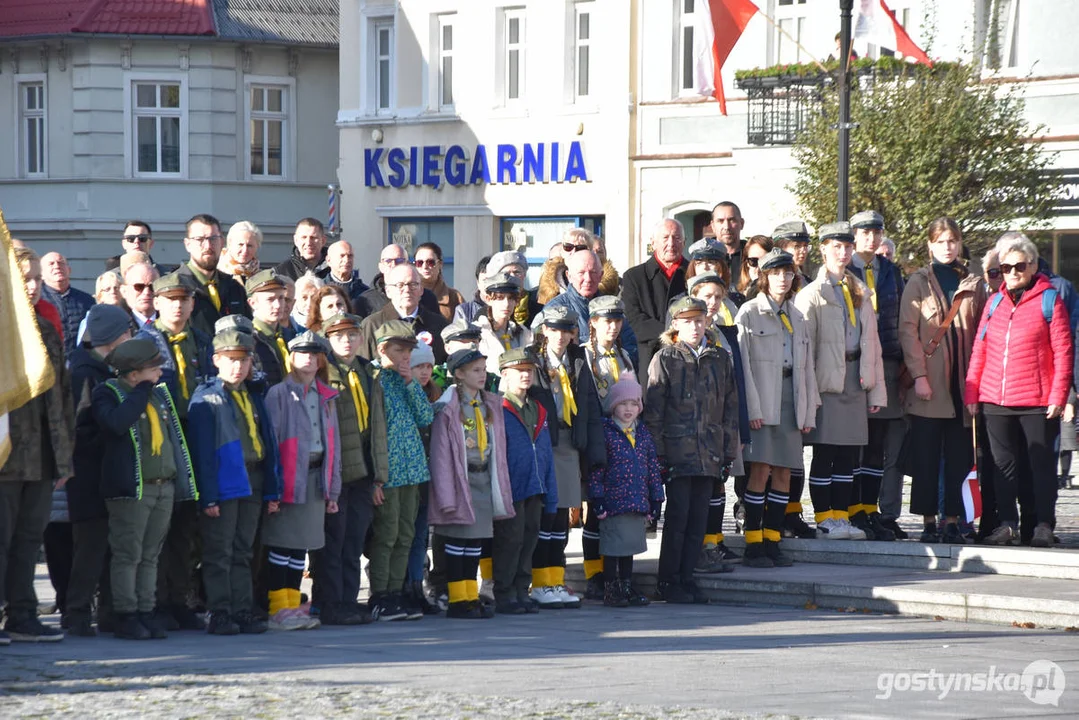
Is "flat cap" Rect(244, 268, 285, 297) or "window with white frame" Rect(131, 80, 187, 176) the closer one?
"flat cap" Rect(244, 268, 285, 297)

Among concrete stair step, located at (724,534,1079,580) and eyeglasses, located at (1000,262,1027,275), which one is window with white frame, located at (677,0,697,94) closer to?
concrete stair step, located at (724,534,1079,580)

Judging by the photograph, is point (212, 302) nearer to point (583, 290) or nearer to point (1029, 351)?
point (583, 290)

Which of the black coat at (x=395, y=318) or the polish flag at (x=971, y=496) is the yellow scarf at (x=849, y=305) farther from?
the black coat at (x=395, y=318)

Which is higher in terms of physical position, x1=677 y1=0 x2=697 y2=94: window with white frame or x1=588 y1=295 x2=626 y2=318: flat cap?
x1=677 y1=0 x2=697 y2=94: window with white frame

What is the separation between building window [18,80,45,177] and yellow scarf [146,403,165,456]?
30.7 metres

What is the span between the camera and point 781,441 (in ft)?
41.7

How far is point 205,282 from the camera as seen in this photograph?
12055mm

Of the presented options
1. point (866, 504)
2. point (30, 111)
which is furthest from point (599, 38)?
point (866, 504)

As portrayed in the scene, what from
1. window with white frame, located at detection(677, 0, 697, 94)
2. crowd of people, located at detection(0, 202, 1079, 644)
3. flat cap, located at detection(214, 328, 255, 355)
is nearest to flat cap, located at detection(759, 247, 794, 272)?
crowd of people, located at detection(0, 202, 1079, 644)

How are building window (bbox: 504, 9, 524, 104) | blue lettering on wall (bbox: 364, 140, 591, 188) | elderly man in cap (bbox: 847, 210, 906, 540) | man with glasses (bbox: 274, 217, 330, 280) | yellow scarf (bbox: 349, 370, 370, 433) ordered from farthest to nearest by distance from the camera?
building window (bbox: 504, 9, 524, 104), blue lettering on wall (bbox: 364, 140, 591, 188), man with glasses (bbox: 274, 217, 330, 280), elderly man in cap (bbox: 847, 210, 906, 540), yellow scarf (bbox: 349, 370, 370, 433)

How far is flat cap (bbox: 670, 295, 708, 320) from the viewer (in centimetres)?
1199

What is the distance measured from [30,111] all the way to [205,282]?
96.2ft

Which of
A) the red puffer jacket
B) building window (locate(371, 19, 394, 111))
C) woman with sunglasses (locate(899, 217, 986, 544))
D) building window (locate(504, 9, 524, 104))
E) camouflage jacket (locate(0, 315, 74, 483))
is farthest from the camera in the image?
building window (locate(371, 19, 394, 111))

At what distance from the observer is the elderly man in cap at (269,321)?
1112 cm
